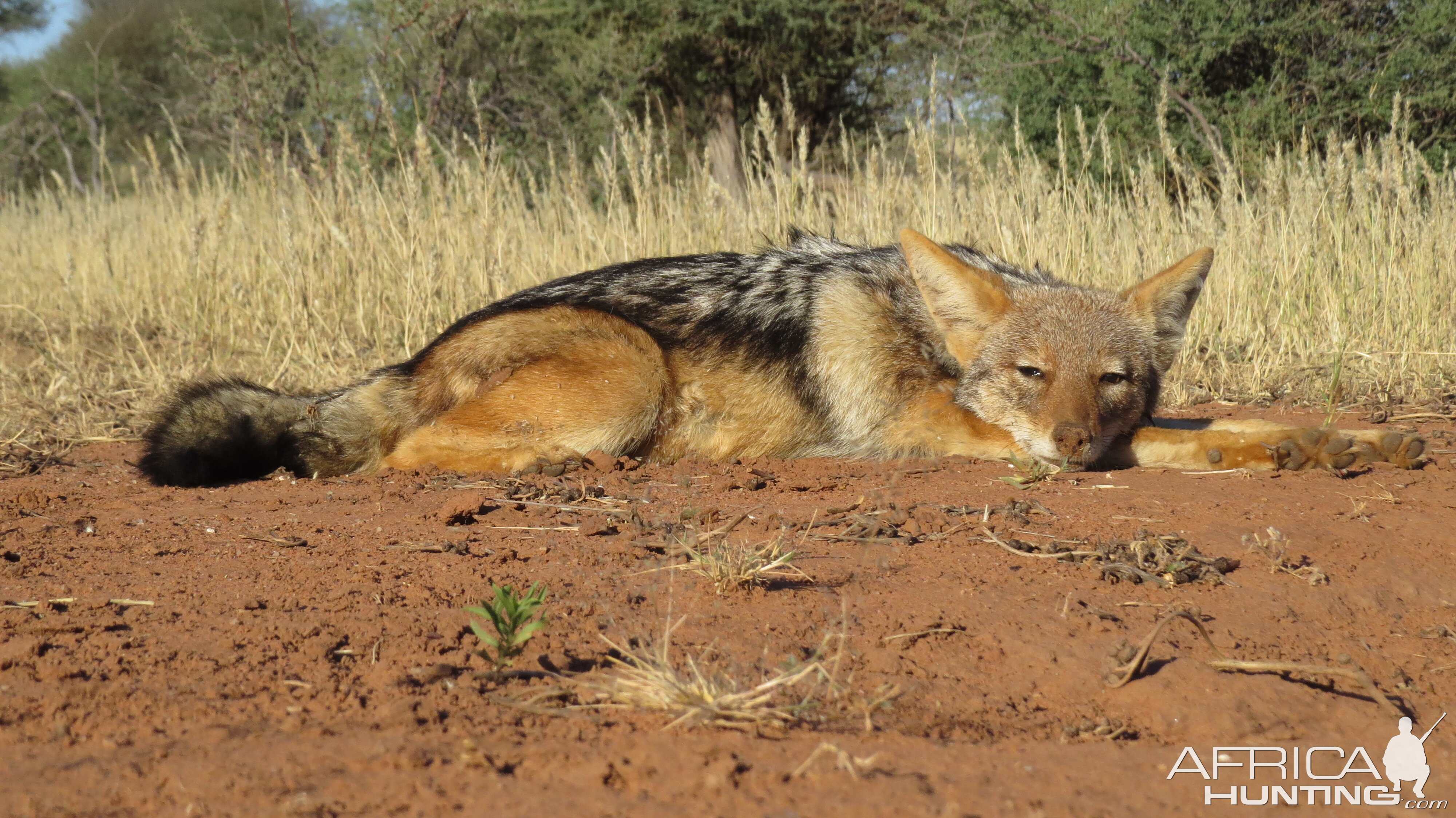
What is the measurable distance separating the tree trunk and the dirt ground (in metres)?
11.6

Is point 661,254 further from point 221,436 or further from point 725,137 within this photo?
point 725,137

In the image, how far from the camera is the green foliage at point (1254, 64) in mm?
10688

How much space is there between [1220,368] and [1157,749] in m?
4.75

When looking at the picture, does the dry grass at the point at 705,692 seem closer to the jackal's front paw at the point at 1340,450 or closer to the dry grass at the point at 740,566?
the dry grass at the point at 740,566

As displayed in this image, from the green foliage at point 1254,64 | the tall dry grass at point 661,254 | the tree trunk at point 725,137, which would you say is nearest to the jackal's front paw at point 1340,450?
the tall dry grass at point 661,254

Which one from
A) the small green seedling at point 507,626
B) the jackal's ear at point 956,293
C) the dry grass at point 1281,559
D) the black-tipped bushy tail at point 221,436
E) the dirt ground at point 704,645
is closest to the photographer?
the dirt ground at point 704,645

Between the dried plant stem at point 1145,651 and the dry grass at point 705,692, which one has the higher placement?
the dry grass at point 705,692

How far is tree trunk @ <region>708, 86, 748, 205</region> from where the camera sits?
15.0 meters

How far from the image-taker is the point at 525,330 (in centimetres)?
444

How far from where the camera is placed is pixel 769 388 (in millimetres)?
4535

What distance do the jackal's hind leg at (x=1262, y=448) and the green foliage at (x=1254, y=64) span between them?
7.23 m

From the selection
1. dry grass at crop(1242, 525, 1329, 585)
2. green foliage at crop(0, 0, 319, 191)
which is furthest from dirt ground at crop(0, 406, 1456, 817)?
green foliage at crop(0, 0, 319, 191)

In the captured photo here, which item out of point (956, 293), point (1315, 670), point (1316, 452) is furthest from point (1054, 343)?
point (1315, 670)

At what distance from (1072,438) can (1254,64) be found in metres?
9.65
